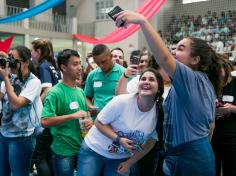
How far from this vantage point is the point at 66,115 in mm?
2289

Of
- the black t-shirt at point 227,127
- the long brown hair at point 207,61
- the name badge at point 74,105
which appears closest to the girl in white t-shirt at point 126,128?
the name badge at point 74,105

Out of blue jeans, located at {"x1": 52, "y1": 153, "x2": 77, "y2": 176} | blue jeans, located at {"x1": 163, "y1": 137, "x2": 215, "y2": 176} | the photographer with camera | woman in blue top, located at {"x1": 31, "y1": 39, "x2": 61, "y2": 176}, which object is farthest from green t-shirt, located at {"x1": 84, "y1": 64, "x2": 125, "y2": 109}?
blue jeans, located at {"x1": 163, "y1": 137, "x2": 215, "y2": 176}

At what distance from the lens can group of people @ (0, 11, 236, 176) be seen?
1.67 meters

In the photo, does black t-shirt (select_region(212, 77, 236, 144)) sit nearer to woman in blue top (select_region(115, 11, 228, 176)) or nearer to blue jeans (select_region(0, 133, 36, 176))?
woman in blue top (select_region(115, 11, 228, 176))

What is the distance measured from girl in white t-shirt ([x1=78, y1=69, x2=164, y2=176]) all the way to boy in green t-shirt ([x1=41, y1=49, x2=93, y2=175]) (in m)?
0.16

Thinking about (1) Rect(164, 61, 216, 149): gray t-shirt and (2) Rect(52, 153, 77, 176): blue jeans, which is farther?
(2) Rect(52, 153, 77, 176): blue jeans

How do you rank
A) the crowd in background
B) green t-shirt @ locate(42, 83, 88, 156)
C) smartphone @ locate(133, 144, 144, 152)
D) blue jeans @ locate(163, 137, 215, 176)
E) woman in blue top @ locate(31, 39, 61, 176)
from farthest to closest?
the crowd in background → woman in blue top @ locate(31, 39, 61, 176) → green t-shirt @ locate(42, 83, 88, 156) → smartphone @ locate(133, 144, 144, 152) → blue jeans @ locate(163, 137, 215, 176)

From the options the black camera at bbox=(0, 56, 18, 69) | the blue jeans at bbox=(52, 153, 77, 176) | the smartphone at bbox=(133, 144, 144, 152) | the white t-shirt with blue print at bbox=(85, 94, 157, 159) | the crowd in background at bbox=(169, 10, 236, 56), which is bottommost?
the blue jeans at bbox=(52, 153, 77, 176)

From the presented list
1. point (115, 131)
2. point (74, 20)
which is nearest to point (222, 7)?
point (74, 20)

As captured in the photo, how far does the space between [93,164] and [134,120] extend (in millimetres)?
396

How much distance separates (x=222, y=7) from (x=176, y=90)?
13630mm

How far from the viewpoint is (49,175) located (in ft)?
9.72

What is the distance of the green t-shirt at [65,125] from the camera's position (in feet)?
7.63

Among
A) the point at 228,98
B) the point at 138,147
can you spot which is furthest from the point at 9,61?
the point at 228,98
